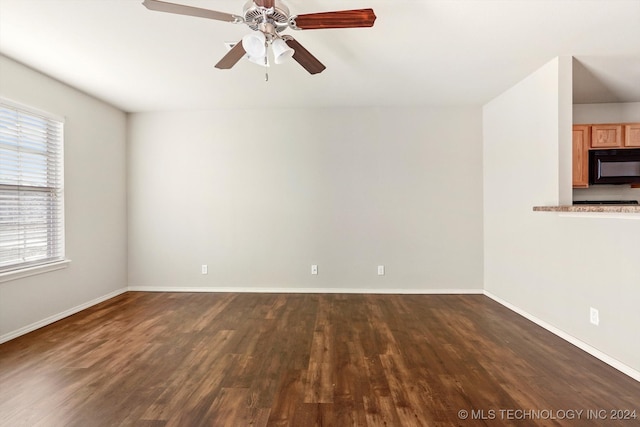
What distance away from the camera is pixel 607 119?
4055 millimetres

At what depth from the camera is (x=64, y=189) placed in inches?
134

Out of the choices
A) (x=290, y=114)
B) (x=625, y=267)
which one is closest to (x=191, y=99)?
(x=290, y=114)

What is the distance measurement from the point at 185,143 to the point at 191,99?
74cm

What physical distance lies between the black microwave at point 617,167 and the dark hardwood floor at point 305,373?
84.4 inches

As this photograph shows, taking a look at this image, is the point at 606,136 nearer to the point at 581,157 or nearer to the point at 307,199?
the point at 581,157

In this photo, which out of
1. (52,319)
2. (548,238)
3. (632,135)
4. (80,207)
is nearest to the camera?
(548,238)

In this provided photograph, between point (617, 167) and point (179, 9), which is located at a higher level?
point (179, 9)

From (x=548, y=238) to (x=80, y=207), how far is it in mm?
5266

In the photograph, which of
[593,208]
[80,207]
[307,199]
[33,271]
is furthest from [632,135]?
[33,271]

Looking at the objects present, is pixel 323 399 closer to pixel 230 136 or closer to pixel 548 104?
pixel 548 104

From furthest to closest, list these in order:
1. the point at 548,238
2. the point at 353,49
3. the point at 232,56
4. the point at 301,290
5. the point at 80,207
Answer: the point at 301,290
the point at 80,207
the point at 548,238
the point at 353,49
the point at 232,56

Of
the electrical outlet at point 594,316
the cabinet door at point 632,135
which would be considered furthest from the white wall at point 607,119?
the electrical outlet at point 594,316

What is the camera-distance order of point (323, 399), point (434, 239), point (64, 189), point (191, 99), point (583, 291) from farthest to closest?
→ point (434, 239) → point (191, 99) → point (64, 189) → point (583, 291) → point (323, 399)

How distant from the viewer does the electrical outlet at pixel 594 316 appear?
7.93 ft
